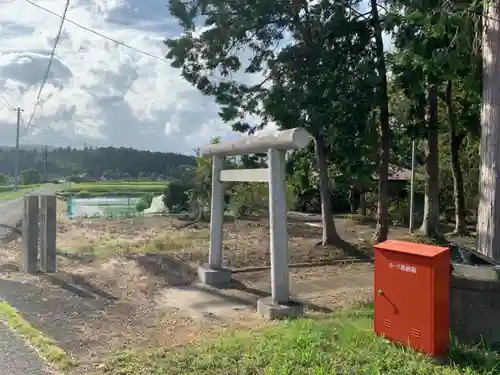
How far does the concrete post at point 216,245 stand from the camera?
33.7 ft

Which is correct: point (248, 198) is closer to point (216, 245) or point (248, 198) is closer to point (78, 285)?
point (216, 245)

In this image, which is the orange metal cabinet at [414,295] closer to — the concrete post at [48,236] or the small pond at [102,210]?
the concrete post at [48,236]

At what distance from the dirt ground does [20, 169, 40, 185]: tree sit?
220ft

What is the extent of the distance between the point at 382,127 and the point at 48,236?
832cm

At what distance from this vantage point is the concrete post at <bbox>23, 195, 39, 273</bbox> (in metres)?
11.0

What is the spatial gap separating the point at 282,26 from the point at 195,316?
8.23m

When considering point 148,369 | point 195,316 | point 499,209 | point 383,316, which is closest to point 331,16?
point 499,209

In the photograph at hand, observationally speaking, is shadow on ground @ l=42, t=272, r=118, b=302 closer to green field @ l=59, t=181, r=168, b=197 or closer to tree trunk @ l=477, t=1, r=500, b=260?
tree trunk @ l=477, t=1, r=500, b=260

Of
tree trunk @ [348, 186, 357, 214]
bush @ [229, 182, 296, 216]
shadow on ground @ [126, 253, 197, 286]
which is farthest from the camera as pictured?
tree trunk @ [348, 186, 357, 214]

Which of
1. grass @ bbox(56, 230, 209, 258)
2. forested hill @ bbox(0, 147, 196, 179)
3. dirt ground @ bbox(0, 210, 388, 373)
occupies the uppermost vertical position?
forested hill @ bbox(0, 147, 196, 179)

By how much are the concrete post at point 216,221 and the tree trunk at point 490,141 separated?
459 centimetres

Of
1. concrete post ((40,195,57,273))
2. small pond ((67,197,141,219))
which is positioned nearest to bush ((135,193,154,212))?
small pond ((67,197,141,219))

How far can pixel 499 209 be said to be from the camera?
793 centimetres

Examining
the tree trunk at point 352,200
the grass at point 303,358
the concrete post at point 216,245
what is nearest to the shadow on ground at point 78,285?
the concrete post at point 216,245
